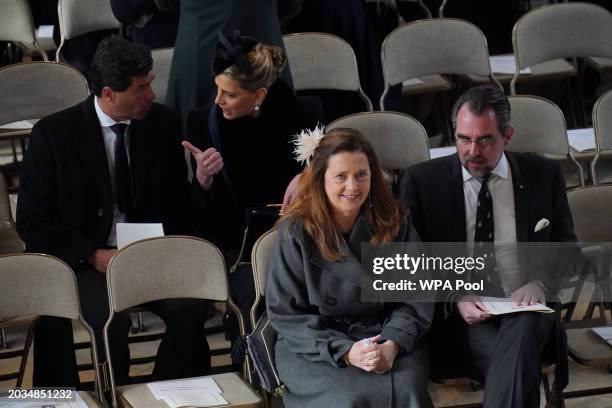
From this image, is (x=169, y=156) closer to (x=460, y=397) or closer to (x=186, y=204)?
(x=186, y=204)

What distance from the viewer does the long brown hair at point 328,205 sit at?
13.1 feet

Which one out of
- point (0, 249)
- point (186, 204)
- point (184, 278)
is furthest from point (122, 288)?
point (0, 249)

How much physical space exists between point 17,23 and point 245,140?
2.09 metres

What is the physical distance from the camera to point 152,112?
4777 mm

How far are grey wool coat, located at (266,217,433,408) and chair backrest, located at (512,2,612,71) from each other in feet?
7.09

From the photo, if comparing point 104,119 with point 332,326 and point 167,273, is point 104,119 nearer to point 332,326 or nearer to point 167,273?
point 167,273

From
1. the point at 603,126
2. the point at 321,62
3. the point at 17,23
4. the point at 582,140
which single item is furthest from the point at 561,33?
the point at 17,23

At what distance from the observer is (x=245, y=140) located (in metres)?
4.68

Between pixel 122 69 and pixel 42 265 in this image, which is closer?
pixel 42 265

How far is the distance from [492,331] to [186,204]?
4.62 feet

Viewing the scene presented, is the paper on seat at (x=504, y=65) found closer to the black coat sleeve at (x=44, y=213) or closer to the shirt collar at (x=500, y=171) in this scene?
the shirt collar at (x=500, y=171)

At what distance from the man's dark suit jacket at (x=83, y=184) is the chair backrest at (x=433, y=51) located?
136 centimetres

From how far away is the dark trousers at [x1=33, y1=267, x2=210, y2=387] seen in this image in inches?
168

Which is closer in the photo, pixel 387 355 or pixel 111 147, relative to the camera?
pixel 387 355
